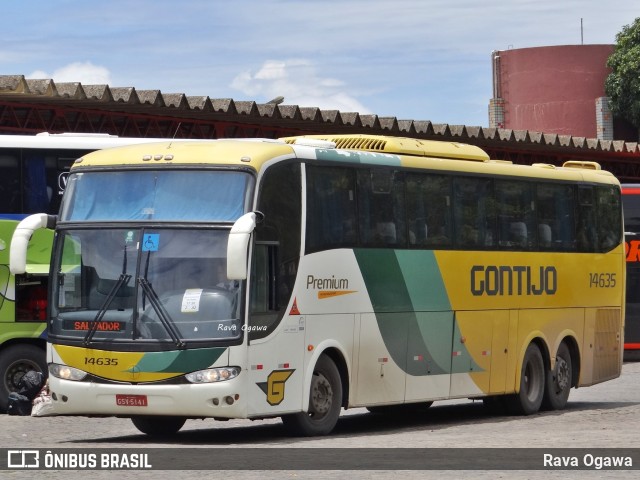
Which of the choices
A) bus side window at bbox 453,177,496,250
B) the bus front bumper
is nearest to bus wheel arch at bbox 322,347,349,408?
the bus front bumper

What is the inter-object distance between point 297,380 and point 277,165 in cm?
225

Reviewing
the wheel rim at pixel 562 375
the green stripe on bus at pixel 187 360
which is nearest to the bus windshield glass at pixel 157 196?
the green stripe on bus at pixel 187 360

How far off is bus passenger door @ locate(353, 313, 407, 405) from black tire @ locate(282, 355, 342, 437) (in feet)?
1.73

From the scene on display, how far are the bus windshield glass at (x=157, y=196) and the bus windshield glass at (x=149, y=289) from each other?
0.65 ft

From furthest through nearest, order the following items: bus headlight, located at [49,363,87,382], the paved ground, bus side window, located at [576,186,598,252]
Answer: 1. bus side window, located at [576,186,598,252]
2. bus headlight, located at [49,363,87,382]
3. the paved ground

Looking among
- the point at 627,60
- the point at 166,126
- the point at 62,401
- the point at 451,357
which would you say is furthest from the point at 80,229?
the point at 627,60

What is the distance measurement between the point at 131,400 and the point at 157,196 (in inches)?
84.3

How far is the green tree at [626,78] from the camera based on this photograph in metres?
81.0

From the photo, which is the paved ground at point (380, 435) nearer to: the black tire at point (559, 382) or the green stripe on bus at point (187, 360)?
the black tire at point (559, 382)

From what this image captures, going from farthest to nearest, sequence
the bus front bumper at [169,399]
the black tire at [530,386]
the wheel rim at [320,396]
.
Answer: the black tire at [530,386], the wheel rim at [320,396], the bus front bumper at [169,399]

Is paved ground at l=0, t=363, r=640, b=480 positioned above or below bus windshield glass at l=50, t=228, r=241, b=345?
below

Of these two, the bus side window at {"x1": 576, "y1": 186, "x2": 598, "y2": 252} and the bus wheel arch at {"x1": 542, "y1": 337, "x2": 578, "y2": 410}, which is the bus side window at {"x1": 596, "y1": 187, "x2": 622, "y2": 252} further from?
the bus wheel arch at {"x1": 542, "y1": 337, "x2": 578, "y2": 410}

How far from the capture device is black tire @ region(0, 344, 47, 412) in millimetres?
20156

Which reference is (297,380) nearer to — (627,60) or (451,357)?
(451,357)
